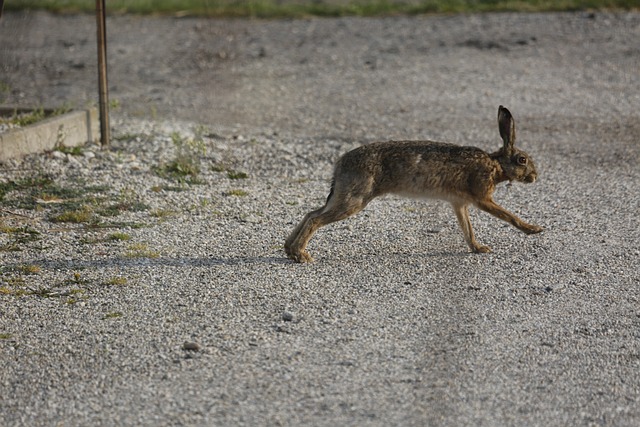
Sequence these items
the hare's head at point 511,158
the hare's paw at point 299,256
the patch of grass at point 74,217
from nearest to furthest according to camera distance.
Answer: the hare's paw at point 299,256
the hare's head at point 511,158
the patch of grass at point 74,217

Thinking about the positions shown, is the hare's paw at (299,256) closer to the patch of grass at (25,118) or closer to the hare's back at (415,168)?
the hare's back at (415,168)

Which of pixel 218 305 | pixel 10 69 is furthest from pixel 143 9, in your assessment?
pixel 218 305

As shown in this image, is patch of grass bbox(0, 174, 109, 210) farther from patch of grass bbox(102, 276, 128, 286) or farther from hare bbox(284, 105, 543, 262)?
hare bbox(284, 105, 543, 262)

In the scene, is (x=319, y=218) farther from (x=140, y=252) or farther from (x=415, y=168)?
(x=140, y=252)

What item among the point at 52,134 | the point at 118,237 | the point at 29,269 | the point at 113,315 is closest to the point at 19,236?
the point at 118,237

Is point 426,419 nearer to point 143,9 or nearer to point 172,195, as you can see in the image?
point 172,195

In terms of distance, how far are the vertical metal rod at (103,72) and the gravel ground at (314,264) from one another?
18 centimetres

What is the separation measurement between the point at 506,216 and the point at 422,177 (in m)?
0.71

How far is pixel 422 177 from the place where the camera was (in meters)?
7.85

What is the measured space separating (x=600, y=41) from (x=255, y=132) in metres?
6.49

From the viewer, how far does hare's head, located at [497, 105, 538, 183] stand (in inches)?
316

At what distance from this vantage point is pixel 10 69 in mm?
14750

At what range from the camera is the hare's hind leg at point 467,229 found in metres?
7.91

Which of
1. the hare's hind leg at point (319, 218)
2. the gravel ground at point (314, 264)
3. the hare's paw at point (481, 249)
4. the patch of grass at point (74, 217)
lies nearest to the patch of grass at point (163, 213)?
the gravel ground at point (314, 264)
